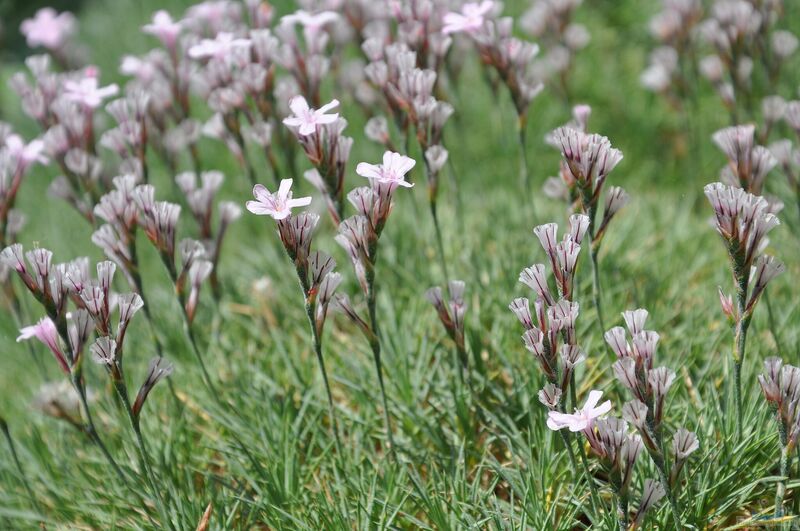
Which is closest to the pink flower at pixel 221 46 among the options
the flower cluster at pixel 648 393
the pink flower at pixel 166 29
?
the pink flower at pixel 166 29

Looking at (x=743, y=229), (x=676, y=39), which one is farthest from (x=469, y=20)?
(x=676, y=39)

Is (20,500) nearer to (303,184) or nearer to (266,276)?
(266,276)

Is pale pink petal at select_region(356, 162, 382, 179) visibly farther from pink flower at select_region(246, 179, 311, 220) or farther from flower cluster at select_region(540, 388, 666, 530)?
flower cluster at select_region(540, 388, 666, 530)

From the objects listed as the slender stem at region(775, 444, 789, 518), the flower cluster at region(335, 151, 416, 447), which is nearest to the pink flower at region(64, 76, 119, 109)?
the flower cluster at region(335, 151, 416, 447)

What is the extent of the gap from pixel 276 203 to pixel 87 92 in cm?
137

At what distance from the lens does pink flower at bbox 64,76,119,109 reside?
10.1 ft

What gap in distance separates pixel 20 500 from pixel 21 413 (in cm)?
71

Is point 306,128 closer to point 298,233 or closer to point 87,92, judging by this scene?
point 298,233

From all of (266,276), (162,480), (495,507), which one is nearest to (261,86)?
(266,276)

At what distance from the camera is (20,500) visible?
2.97m

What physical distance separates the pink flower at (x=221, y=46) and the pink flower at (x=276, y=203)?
992mm

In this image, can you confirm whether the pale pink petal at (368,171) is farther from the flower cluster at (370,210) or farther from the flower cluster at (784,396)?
the flower cluster at (784,396)

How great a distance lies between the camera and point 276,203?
7.14 feet

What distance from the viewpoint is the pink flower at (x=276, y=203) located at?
212cm
